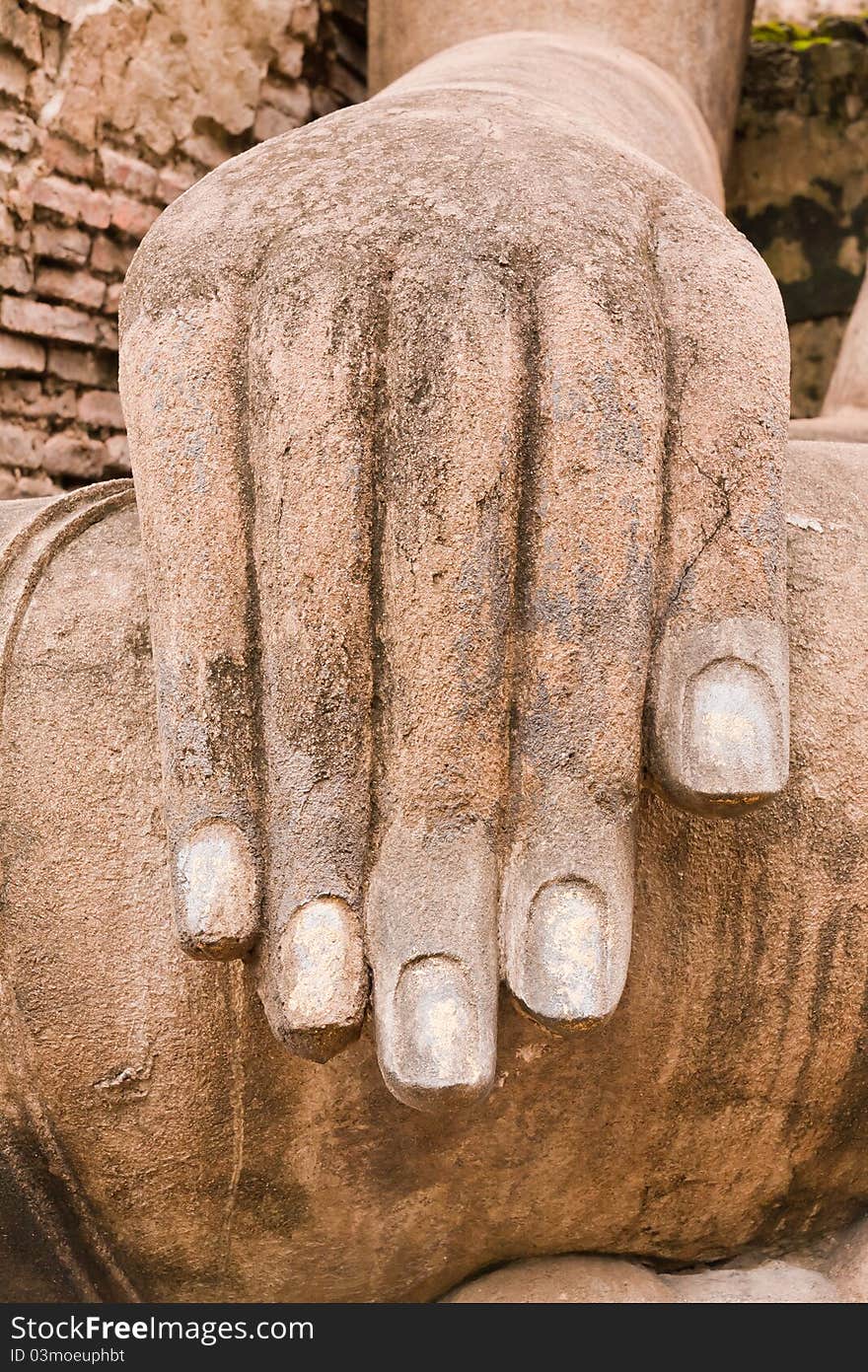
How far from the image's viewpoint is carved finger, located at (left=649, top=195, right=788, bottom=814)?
928 millimetres

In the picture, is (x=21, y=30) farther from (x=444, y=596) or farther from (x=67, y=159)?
(x=444, y=596)

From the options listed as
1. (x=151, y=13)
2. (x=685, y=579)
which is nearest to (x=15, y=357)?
(x=151, y=13)

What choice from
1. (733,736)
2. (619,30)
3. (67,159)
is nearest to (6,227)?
(67,159)

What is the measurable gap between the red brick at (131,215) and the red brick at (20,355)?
25 centimetres

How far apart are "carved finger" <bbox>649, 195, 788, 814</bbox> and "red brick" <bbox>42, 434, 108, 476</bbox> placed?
1352 mm

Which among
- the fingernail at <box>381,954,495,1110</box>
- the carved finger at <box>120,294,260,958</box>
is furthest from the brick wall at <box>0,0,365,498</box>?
the fingernail at <box>381,954,495,1110</box>

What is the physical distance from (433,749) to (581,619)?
12 cm

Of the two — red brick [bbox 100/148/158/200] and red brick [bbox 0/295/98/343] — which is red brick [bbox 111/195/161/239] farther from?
red brick [bbox 0/295/98/343]

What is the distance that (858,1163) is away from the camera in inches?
50.4

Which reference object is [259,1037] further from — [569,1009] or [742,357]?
[742,357]

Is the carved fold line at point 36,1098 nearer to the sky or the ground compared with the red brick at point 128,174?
nearer to the ground

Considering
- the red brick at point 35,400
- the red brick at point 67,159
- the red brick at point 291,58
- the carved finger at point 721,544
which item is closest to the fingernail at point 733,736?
the carved finger at point 721,544

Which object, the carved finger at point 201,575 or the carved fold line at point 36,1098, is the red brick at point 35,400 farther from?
the carved finger at point 201,575

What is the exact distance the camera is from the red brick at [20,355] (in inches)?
82.7
